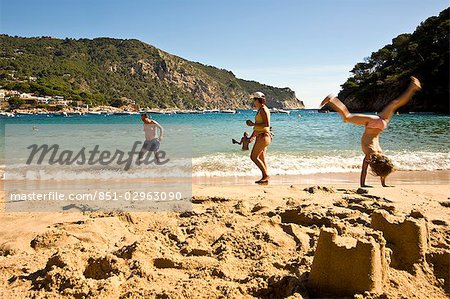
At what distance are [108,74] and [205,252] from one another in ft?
442

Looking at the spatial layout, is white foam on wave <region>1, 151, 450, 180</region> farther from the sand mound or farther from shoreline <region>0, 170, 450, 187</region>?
the sand mound

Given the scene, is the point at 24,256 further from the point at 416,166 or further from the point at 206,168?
the point at 416,166

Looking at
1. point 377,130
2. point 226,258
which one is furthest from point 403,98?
point 226,258

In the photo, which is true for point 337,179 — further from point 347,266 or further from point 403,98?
point 347,266

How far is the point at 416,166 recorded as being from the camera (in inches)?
393

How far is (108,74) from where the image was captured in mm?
126625

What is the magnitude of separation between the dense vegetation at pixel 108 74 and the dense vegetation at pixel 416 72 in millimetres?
76901

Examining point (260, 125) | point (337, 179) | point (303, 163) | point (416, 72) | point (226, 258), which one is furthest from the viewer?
point (416, 72)

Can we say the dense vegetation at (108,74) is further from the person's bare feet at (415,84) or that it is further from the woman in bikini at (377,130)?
the person's bare feet at (415,84)

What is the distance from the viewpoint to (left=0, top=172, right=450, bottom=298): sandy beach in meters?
2.31

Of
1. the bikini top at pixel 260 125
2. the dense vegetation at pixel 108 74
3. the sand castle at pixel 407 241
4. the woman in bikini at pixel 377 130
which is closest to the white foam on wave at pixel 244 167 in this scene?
the bikini top at pixel 260 125

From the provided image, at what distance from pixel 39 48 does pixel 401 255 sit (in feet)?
484

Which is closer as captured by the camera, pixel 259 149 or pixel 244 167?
pixel 259 149

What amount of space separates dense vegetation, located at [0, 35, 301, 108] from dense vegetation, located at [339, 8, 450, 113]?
252 ft
